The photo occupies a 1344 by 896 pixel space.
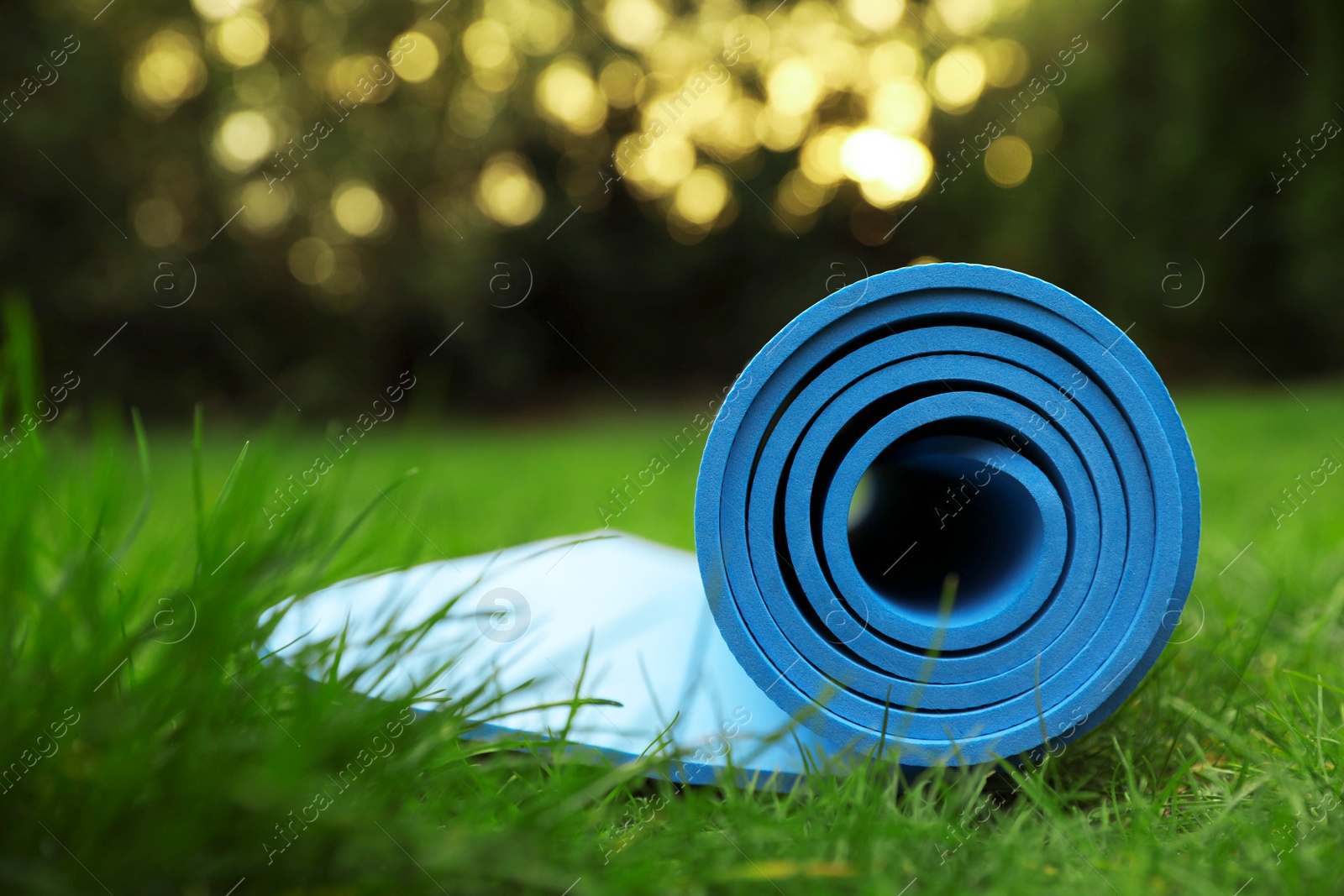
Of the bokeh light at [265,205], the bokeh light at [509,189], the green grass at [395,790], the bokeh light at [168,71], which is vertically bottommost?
the green grass at [395,790]

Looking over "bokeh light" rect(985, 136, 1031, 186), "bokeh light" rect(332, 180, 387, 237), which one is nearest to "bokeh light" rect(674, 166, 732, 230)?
"bokeh light" rect(985, 136, 1031, 186)

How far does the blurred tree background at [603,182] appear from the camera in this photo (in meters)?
11.5

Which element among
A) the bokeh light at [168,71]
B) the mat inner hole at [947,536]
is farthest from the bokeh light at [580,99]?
the mat inner hole at [947,536]

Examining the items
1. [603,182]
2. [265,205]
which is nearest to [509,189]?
[603,182]

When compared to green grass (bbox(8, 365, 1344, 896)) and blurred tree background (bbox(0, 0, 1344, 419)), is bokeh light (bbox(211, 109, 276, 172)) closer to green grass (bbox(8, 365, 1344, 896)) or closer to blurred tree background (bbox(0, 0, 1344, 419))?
blurred tree background (bbox(0, 0, 1344, 419))

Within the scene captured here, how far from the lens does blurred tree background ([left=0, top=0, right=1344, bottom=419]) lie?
454 inches

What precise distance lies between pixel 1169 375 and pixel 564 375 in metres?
9.32

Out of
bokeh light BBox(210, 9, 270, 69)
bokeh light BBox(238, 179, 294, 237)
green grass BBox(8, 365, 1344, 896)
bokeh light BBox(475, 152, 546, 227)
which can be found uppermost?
bokeh light BBox(210, 9, 270, 69)

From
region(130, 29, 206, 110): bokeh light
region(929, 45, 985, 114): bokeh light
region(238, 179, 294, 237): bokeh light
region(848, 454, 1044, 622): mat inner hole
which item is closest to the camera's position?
region(848, 454, 1044, 622): mat inner hole

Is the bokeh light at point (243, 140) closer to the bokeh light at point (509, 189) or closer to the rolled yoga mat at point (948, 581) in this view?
the bokeh light at point (509, 189)

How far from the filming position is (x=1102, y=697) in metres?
1.48

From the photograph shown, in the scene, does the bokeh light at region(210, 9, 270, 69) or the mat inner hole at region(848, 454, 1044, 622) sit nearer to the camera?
the mat inner hole at region(848, 454, 1044, 622)

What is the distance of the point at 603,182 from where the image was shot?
51.7 feet

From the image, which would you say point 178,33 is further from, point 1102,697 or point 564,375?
point 1102,697
